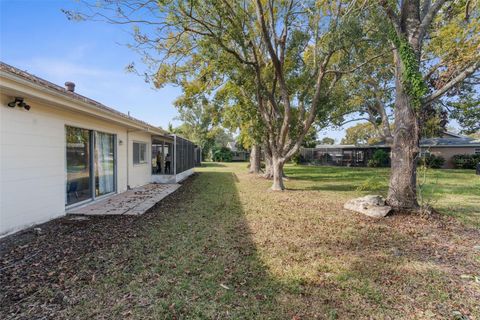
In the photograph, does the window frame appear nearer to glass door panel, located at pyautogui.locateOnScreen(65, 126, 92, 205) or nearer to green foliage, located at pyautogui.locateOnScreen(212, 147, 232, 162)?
glass door panel, located at pyautogui.locateOnScreen(65, 126, 92, 205)

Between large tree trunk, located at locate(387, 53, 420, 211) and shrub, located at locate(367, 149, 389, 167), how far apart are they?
72.5ft

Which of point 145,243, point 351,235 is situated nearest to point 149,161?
point 145,243

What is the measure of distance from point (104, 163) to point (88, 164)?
1052 mm

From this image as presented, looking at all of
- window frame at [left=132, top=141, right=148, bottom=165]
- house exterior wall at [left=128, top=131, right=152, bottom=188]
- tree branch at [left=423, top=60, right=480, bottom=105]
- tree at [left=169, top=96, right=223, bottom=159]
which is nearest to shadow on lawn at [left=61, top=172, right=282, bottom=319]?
tree branch at [left=423, top=60, right=480, bottom=105]

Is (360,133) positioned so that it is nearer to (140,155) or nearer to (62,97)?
(140,155)

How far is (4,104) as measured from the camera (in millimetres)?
4469

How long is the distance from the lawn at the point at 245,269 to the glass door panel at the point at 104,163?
2413 millimetres

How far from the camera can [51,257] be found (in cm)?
378

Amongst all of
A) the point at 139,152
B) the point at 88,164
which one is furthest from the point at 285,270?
the point at 139,152

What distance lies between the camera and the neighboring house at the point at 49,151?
176 inches

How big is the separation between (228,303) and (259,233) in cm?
246

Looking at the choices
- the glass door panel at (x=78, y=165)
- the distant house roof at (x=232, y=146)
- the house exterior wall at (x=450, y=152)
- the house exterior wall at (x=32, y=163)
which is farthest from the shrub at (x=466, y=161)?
the distant house roof at (x=232, y=146)

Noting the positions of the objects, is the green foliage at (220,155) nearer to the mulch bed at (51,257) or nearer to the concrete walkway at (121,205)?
the concrete walkway at (121,205)

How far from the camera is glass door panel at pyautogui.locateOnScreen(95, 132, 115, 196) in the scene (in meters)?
7.78
